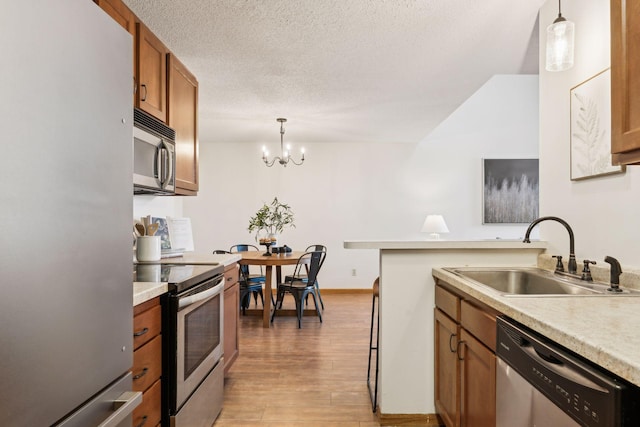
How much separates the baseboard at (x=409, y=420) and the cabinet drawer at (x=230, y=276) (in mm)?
1265

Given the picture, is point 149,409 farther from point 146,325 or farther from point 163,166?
point 163,166

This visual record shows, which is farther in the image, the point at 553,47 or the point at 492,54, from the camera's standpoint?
the point at 492,54

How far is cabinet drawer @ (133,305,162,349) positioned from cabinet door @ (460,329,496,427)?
4.27 ft

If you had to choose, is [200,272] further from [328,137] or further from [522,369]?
[328,137]

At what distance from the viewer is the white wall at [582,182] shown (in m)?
1.69

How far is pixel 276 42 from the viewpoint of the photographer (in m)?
2.76

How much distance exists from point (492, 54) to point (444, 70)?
0.40 metres

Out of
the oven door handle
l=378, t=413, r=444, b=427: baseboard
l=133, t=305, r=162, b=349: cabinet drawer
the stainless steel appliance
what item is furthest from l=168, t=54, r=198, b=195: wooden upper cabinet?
l=378, t=413, r=444, b=427: baseboard

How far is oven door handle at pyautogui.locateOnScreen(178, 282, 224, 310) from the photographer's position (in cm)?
170

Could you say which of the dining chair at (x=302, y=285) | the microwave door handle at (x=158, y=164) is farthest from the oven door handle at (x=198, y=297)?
the dining chair at (x=302, y=285)

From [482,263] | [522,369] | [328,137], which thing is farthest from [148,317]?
[328,137]

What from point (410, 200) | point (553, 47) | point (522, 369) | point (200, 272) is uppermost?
point (553, 47)

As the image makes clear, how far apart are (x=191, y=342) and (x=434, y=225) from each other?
435 cm

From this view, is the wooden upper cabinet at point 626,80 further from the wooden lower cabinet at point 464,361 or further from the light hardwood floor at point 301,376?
the light hardwood floor at point 301,376
